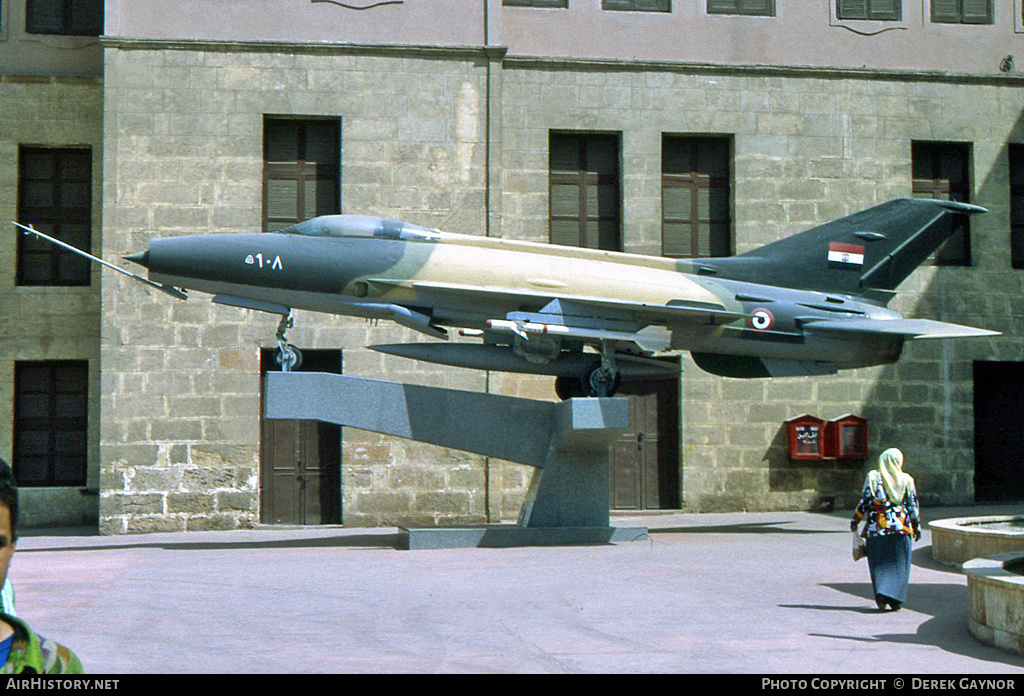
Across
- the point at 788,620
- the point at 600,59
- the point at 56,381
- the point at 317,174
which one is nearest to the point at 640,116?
the point at 600,59

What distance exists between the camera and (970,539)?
14.3m

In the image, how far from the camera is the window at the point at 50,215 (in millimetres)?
22203

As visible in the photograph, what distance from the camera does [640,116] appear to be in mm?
22266

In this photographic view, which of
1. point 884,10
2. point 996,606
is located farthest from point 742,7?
point 996,606

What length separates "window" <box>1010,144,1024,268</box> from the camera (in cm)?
2366

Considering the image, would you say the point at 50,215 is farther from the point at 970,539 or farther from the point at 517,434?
the point at 970,539

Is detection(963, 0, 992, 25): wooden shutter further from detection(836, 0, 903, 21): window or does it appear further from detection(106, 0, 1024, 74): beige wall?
detection(836, 0, 903, 21): window

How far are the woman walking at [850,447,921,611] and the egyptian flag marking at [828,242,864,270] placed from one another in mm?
7373

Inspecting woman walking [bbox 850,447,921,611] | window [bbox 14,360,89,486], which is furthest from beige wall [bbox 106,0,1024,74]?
woman walking [bbox 850,447,921,611]

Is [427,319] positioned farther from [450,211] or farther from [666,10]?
[666,10]

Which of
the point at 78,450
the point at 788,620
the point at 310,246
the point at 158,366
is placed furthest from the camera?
the point at 78,450

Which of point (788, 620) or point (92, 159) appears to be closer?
point (788, 620)

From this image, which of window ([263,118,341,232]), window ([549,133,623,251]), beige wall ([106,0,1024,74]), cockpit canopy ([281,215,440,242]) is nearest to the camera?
cockpit canopy ([281,215,440,242])

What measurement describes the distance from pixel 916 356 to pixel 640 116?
668cm
